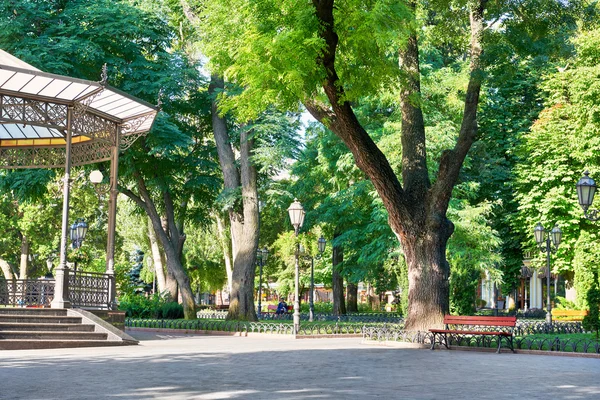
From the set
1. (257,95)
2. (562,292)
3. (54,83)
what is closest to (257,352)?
(257,95)

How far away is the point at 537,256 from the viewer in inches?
1618

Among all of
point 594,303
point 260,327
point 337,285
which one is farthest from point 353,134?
point 337,285

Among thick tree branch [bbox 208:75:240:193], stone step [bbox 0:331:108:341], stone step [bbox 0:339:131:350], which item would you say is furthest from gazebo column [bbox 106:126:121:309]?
thick tree branch [bbox 208:75:240:193]

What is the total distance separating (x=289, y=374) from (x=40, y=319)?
9.50m

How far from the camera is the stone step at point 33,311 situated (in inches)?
743

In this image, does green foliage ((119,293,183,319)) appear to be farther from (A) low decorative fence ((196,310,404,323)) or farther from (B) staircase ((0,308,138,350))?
(B) staircase ((0,308,138,350))

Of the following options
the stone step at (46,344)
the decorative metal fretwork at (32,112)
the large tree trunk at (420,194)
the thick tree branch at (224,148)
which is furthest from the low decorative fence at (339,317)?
the decorative metal fretwork at (32,112)

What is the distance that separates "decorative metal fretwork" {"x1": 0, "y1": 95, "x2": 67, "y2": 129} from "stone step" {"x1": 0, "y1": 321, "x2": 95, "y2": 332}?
17.2 feet

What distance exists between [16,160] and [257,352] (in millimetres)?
12550

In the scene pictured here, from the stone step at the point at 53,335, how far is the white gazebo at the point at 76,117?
4.43 feet

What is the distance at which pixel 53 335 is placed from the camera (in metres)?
18.3

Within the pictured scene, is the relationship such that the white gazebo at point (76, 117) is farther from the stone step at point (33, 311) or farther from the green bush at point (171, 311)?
the green bush at point (171, 311)

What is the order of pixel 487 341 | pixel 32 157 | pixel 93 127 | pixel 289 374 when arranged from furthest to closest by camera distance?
pixel 32 157
pixel 93 127
pixel 487 341
pixel 289 374

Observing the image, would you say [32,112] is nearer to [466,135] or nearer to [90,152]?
[90,152]
